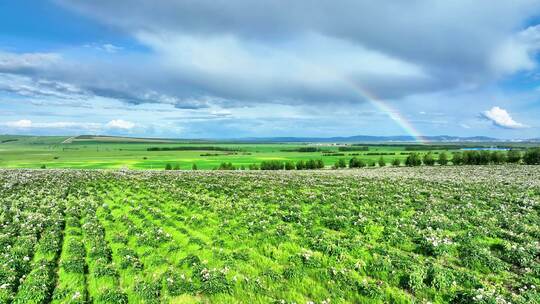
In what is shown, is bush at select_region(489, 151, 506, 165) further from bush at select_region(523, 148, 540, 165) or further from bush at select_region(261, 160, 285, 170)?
bush at select_region(261, 160, 285, 170)

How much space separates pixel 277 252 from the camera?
14.9m

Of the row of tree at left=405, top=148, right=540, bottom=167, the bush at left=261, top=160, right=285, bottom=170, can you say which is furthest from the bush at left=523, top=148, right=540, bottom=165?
the bush at left=261, top=160, right=285, bottom=170

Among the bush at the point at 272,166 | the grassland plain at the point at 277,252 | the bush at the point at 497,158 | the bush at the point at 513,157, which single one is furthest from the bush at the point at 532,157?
the grassland plain at the point at 277,252

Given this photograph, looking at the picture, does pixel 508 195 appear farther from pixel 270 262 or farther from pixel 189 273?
pixel 189 273

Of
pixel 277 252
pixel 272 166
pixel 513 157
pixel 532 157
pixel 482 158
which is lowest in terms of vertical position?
pixel 272 166

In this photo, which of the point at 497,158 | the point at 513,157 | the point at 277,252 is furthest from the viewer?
the point at 497,158

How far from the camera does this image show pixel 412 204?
82.7ft

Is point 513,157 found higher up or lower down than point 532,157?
lower down

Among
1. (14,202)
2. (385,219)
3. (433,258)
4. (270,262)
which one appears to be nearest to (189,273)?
(270,262)

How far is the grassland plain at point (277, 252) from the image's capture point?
36.4 feet

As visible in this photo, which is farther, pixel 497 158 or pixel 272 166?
pixel 272 166

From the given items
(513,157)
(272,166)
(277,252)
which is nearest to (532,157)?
(513,157)

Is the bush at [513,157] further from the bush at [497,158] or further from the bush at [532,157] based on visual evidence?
the bush at [532,157]

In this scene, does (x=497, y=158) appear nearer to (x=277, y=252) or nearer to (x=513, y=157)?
(x=513, y=157)
